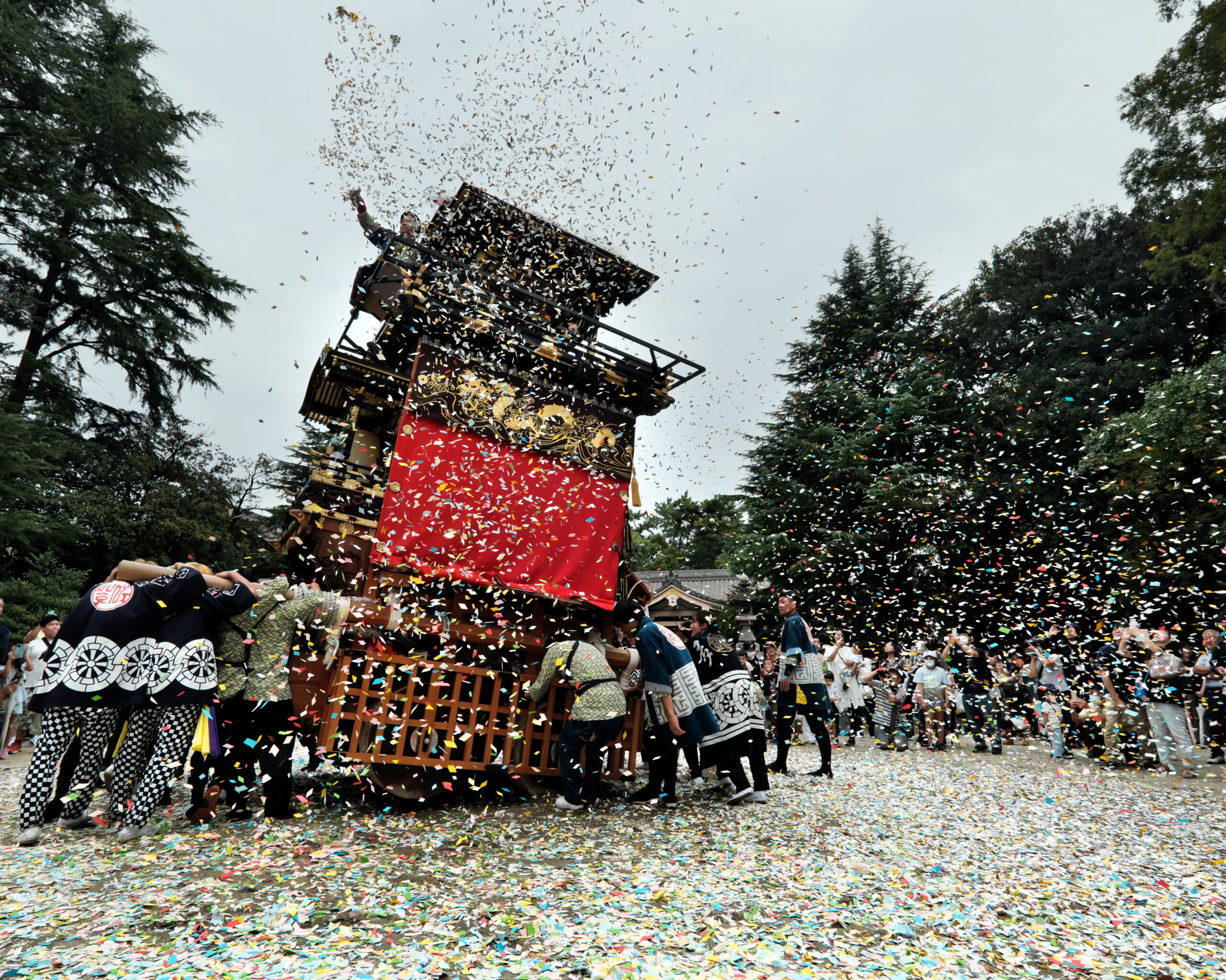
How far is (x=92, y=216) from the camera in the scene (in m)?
16.6

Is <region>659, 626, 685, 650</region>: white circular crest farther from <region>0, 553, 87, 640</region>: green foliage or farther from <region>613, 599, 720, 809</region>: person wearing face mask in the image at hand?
<region>0, 553, 87, 640</region>: green foliage

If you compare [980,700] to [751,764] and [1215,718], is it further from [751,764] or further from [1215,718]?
[751,764]

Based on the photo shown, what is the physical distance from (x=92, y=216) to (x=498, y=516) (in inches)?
686

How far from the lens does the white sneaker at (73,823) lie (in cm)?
475

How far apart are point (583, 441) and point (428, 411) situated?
188 cm

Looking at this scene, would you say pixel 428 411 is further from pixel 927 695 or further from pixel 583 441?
pixel 927 695

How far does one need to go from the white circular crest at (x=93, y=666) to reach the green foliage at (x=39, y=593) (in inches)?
391

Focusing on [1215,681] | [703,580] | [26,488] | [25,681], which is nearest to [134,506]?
[26,488]

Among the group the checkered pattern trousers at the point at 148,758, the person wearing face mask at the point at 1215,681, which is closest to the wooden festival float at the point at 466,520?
the checkered pattern trousers at the point at 148,758

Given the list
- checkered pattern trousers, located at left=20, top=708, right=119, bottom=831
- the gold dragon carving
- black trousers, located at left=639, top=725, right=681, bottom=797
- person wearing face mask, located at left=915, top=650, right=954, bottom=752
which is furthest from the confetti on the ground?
person wearing face mask, located at left=915, top=650, right=954, bottom=752

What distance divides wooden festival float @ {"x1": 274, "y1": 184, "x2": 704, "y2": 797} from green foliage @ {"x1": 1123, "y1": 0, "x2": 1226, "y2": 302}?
13.7m

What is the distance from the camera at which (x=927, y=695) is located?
1132 cm

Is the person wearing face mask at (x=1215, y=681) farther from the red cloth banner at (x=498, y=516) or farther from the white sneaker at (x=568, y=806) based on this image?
the white sneaker at (x=568, y=806)

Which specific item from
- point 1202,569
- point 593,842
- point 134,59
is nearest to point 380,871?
point 593,842
